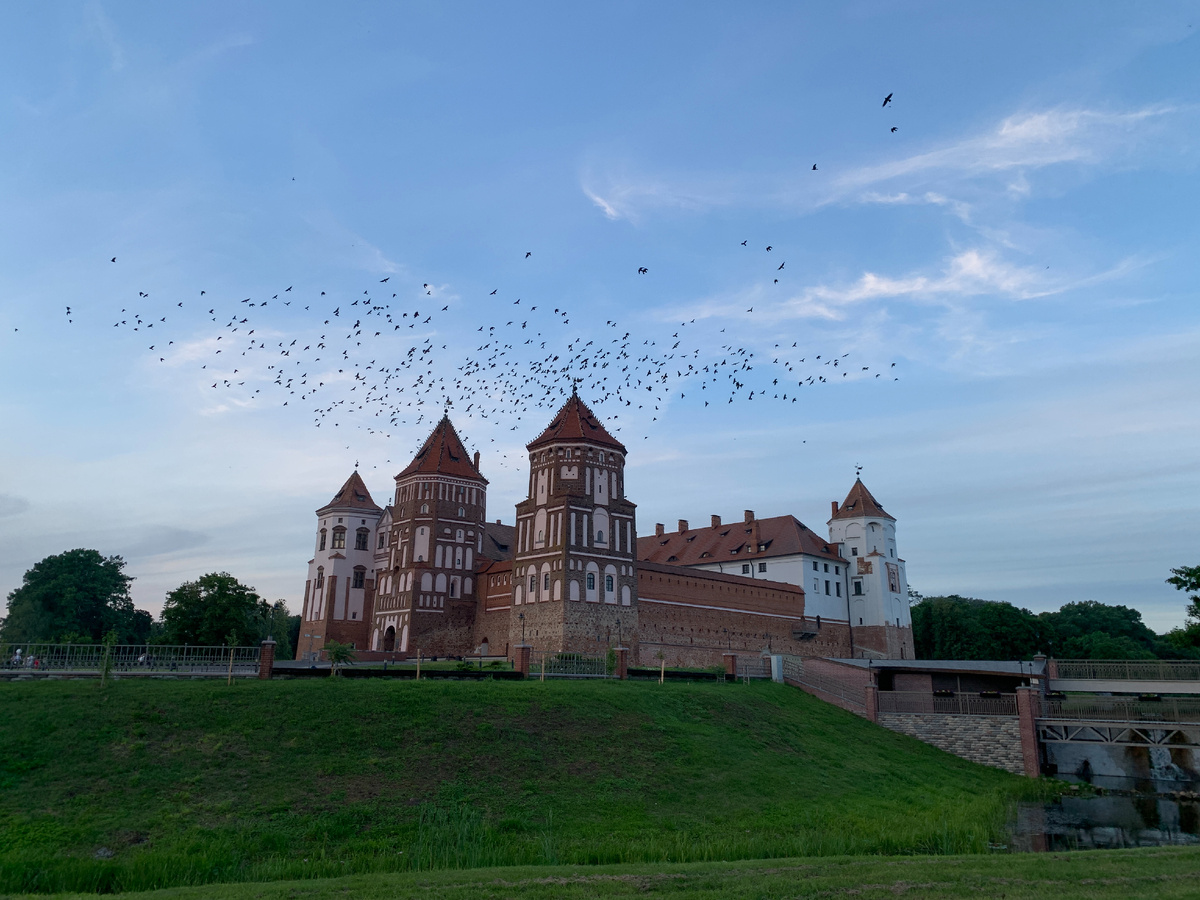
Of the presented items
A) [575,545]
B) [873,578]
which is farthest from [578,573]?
[873,578]

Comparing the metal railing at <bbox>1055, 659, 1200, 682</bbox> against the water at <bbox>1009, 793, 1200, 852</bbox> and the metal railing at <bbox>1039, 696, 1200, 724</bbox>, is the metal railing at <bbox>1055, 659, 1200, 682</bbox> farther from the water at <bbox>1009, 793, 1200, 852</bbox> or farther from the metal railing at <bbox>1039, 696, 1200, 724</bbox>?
the water at <bbox>1009, 793, 1200, 852</bbox>

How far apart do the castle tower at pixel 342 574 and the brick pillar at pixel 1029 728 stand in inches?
1827

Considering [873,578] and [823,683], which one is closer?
[823,683]

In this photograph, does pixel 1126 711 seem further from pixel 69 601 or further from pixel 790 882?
pixel 69 601

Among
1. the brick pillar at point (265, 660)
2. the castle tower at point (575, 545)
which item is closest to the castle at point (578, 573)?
the castle tower at point (575, 545)

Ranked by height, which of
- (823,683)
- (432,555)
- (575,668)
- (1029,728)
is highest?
(432,555)

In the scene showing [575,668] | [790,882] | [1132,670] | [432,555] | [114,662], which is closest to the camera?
[790,882]

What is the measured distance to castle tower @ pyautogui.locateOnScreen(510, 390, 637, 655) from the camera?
48.7 metres

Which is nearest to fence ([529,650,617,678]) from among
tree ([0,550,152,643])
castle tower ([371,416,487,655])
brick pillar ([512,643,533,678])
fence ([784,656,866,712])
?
brick pillar ([512,643,533,678])

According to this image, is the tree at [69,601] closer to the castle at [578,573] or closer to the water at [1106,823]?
the castle at [578,573]

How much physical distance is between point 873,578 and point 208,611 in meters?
51.3

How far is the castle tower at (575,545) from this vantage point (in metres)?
48.7

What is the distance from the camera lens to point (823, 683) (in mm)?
38625

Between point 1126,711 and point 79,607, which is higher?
point 79,607
